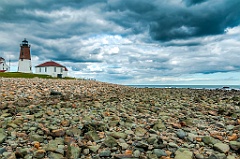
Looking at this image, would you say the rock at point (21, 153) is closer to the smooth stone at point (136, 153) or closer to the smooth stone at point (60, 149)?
the smooth stone at point (60, 149)

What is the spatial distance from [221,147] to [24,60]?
66.9m

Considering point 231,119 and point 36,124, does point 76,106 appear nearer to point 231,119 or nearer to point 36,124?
point 36,124

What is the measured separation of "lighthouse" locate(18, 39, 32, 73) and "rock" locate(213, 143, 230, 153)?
216 ft

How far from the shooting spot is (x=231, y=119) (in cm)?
802

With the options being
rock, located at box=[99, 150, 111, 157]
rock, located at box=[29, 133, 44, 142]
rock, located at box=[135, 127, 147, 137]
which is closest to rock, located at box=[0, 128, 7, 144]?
rock, located at box=[29, 133, 44, 142]

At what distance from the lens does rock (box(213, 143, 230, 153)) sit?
4.99m

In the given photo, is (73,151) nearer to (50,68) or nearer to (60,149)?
(60,149)

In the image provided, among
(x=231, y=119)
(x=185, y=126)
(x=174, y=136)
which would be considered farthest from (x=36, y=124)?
(x=231, y=119)

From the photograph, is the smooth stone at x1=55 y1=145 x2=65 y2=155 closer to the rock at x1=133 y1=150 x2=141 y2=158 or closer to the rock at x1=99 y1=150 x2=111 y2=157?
the rock at x1=99 y1=150 x2=111 y2=157

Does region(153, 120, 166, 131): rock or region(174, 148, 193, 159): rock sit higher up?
region(153, 120, 166, 131): rock

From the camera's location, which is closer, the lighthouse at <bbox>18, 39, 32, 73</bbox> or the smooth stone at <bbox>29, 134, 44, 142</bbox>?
the smooth stone at <bbox>29, 134, 44, 142</bbox>

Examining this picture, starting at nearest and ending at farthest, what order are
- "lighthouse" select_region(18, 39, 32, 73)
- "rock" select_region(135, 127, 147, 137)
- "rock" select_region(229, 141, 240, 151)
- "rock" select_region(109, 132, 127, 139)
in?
1. "rock" select_region(229, 141, 240, 151)
2. "rock" select_region(109, 132, 127, 139)
3. "rock" select_region(135, 127, 147, 137)
4. "lighthouse" select_region(18, 39, 32, 73)

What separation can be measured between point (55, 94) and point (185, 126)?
846 cm

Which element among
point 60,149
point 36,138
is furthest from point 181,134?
point 36,138
